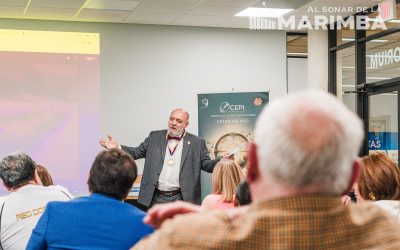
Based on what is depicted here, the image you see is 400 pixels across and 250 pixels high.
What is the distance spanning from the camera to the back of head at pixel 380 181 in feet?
9.84

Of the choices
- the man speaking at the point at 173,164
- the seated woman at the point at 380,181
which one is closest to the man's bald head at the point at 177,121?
the man speaking at the point at 173,164

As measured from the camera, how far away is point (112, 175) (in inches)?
102

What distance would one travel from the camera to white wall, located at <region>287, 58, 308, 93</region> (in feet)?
Result: 32.5

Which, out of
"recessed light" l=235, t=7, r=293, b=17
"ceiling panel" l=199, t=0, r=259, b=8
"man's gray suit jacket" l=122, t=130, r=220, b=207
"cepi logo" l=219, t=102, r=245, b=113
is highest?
"ceiling panel" l=199, t=0, r=259, b=8

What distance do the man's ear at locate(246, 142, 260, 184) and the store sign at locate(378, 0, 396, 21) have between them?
6.55 metres

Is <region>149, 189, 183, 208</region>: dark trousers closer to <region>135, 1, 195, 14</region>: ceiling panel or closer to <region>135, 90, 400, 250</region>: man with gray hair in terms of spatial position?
<region>135, 1, 195, 14</region>: ceiling panel

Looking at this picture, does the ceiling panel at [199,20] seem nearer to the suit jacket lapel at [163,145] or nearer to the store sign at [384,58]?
the suit jacket lapel at [163,145]

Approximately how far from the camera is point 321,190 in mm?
1066

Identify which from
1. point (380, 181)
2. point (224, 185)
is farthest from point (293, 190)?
point (224, 185)

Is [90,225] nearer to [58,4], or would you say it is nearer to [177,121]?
[177,121]

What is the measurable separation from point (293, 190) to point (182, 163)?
229 inches

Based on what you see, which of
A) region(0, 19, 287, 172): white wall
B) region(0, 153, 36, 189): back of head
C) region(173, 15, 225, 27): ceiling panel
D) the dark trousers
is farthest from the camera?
region(0, 19, 287, 172): white wall

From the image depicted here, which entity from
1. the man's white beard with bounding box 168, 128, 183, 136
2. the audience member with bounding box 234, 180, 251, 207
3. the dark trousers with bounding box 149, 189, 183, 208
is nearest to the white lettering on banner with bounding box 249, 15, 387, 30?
the man's white beard with bounding box 168, 128, 183, 136

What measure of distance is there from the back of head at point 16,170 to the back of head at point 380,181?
196cm
